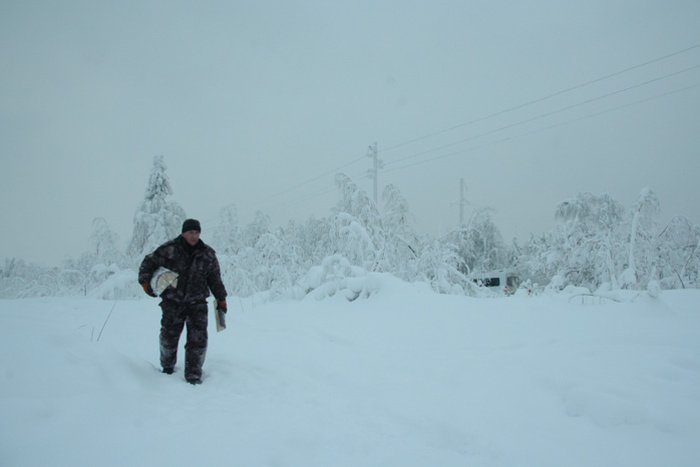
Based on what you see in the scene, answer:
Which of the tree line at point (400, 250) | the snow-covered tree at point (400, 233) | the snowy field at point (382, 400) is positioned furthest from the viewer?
the snow-covered tree at point (400, 233)

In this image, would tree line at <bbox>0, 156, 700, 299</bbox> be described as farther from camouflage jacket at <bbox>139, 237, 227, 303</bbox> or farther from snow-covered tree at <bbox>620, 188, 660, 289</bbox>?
camouflage jacket at <bbox>139, 237, 227, 303</bbox>

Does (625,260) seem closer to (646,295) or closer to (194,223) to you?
(646,295)

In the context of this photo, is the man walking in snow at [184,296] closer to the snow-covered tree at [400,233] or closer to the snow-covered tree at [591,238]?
the snow-covered tree at [400,233]

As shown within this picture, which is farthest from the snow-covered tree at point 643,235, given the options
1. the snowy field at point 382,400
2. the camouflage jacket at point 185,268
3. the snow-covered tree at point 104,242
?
the snow-covered tree at point 104,242

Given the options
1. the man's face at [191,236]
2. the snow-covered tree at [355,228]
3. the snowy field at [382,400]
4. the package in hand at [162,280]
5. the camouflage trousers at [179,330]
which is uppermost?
the snow-covered tree at [355,228]

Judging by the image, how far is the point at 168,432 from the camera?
7.78ft

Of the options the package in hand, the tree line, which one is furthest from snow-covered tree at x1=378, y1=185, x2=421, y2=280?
the package in hand

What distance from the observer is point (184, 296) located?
12.2 ft

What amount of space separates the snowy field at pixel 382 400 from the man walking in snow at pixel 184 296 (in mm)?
227

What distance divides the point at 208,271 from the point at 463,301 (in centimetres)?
481

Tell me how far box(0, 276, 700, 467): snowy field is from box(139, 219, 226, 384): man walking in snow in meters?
0.23

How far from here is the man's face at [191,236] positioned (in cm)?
378

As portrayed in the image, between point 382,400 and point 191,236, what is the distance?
2517 mm

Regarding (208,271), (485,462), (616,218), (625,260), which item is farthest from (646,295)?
(616,218)
